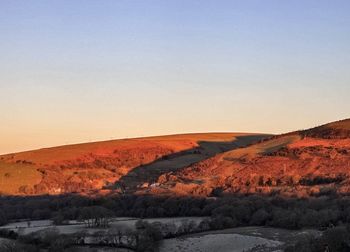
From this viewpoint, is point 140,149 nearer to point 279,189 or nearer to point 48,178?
point 48,178

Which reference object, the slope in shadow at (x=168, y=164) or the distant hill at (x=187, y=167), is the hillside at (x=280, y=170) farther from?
the slope in shadow at (x=168, y=164)

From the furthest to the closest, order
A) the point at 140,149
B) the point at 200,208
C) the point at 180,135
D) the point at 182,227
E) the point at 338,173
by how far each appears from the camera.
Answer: the point at 180,135
the point at 140,149
the point at 338,173
the point at 200,208
the point at 182,227

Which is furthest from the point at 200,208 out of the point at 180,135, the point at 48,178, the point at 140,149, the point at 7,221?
the point at 180,135

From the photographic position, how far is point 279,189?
265 feet

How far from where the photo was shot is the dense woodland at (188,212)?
2435 inches

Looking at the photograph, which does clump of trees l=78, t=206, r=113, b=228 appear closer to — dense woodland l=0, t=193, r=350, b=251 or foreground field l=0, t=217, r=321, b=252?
dense woodland l=0, t=193, r=350, b=251

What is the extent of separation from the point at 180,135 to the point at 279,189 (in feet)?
319

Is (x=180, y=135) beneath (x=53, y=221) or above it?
above

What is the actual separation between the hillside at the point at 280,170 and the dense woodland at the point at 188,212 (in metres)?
3.95

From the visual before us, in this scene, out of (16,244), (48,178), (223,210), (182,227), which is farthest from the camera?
(48,178)

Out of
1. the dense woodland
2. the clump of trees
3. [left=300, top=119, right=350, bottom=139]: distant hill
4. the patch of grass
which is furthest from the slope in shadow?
[left=300, top=119, right=350, bottom=139]: distant hill

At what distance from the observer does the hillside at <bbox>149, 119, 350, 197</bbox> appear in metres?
83.8

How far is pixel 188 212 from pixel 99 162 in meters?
56.8

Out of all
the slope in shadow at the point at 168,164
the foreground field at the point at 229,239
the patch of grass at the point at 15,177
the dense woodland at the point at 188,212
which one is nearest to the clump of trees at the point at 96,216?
the dense woodland at the point at 188,212
